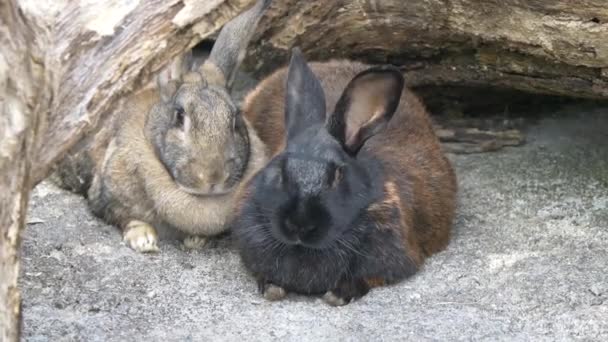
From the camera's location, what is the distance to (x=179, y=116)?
16.2ft

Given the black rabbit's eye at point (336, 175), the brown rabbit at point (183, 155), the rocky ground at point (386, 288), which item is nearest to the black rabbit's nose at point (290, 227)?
the black rabbit's eye at point (336, 175)

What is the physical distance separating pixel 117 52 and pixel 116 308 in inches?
50.4

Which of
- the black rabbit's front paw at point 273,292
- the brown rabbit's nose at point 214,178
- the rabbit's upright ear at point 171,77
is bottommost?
the black rabbit's front paw at point 273,292

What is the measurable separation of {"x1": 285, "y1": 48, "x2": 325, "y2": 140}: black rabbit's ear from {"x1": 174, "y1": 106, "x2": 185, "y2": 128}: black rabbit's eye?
54cm

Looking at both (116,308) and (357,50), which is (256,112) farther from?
(116,308)

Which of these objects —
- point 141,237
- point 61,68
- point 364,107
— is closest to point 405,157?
point 364,107

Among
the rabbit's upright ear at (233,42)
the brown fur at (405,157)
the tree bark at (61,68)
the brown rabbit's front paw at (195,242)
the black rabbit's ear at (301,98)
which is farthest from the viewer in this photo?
the rabbit's upright ear at (233,42)

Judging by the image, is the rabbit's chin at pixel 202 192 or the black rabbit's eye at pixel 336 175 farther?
the rabbit's chin at pixel 202 192

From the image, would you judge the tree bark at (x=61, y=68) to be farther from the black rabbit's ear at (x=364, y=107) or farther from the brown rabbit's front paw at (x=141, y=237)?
the brown rabbit's front paw at (x=141, y=237)

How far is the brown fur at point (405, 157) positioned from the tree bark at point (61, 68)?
1029 mm

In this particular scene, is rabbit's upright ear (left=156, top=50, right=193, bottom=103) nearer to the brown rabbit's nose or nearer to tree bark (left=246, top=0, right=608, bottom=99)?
the brown rabbit's nose

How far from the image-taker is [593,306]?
445 centimetres

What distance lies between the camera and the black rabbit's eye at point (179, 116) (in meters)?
4.91

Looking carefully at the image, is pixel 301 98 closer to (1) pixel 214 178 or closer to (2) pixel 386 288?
(1) pixel 214 178
